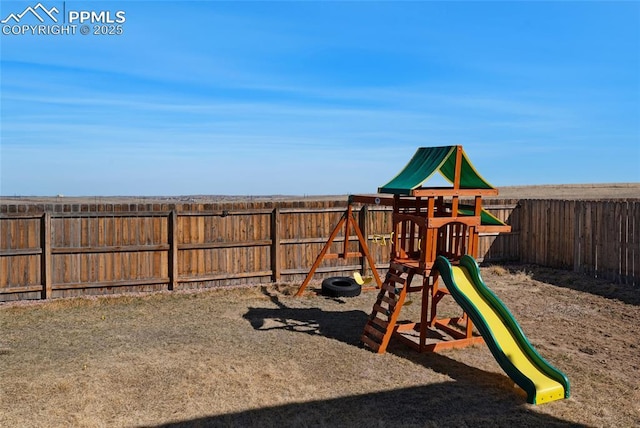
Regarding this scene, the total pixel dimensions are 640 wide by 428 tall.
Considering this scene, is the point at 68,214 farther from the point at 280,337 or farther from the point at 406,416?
the point at 406,416

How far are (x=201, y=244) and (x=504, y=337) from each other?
7.00m

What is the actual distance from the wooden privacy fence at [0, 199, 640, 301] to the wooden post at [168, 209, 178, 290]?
2 cm

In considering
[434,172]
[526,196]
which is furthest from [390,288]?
[526,196]

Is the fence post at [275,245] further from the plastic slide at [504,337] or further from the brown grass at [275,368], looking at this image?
the plastic slide at [504,337]

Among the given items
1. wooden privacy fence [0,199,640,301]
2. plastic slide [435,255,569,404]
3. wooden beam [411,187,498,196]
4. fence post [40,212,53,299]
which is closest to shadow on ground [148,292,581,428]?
plastic slide [435,255,569,404]

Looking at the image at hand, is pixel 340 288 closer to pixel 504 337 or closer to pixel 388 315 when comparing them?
pixel 388 315

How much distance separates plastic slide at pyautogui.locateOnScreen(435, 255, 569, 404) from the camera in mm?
5969

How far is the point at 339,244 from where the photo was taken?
514 inches

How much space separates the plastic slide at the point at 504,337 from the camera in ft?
19.6

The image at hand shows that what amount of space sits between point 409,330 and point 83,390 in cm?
491

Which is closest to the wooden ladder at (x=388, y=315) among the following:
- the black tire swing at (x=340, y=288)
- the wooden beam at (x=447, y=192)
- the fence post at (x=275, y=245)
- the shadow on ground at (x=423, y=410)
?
the shadow on ground at (x=423, y=410)

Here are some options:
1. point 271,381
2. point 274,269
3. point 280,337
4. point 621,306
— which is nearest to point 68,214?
point 274,269

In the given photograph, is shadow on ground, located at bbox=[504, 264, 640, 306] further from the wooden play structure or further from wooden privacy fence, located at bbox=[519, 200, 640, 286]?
the wooden play structure

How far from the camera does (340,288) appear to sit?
1131cm
